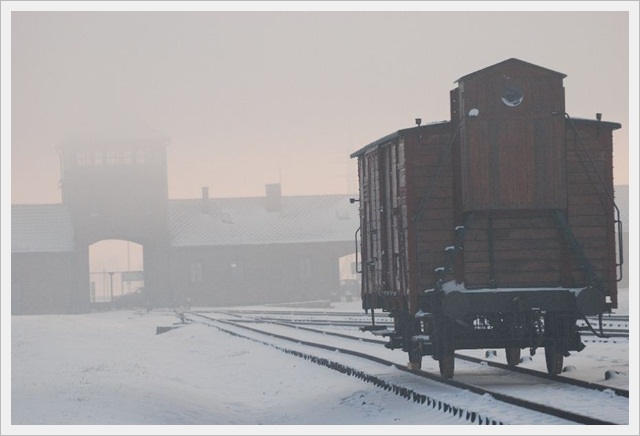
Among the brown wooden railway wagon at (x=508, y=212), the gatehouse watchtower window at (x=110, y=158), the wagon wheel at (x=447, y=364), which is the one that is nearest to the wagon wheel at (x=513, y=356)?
the brown wooden railway wagon at (x=508, y=212)

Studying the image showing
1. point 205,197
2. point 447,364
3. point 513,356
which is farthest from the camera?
point 205,197

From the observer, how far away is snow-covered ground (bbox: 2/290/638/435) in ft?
41.9

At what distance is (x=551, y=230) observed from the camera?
15234 millimetres

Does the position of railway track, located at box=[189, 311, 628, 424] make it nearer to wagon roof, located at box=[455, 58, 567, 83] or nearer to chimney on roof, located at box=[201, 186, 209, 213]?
wagon roof, located at box=[455, 58, 567, 83]

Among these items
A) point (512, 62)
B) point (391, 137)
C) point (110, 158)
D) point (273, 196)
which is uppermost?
point (110, 158)

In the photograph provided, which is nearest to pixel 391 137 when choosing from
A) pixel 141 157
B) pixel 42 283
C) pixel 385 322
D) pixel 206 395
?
pixel 206 395

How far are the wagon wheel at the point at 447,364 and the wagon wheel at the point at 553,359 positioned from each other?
4.11 feet

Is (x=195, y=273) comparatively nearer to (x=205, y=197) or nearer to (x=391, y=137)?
(x=205, y=197)

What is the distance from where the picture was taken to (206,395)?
17812mm

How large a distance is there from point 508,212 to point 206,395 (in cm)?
559

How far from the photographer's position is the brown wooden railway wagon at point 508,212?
15.1 metres

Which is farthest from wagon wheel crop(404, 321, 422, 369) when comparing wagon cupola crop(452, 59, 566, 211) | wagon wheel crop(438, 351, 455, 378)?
wagon cupola crop(452, 59, 566, 211)

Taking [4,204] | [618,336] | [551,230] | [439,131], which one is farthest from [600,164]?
[4,204]

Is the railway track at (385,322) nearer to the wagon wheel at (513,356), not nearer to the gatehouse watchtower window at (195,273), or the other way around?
the wagon wheel at (513,356)
